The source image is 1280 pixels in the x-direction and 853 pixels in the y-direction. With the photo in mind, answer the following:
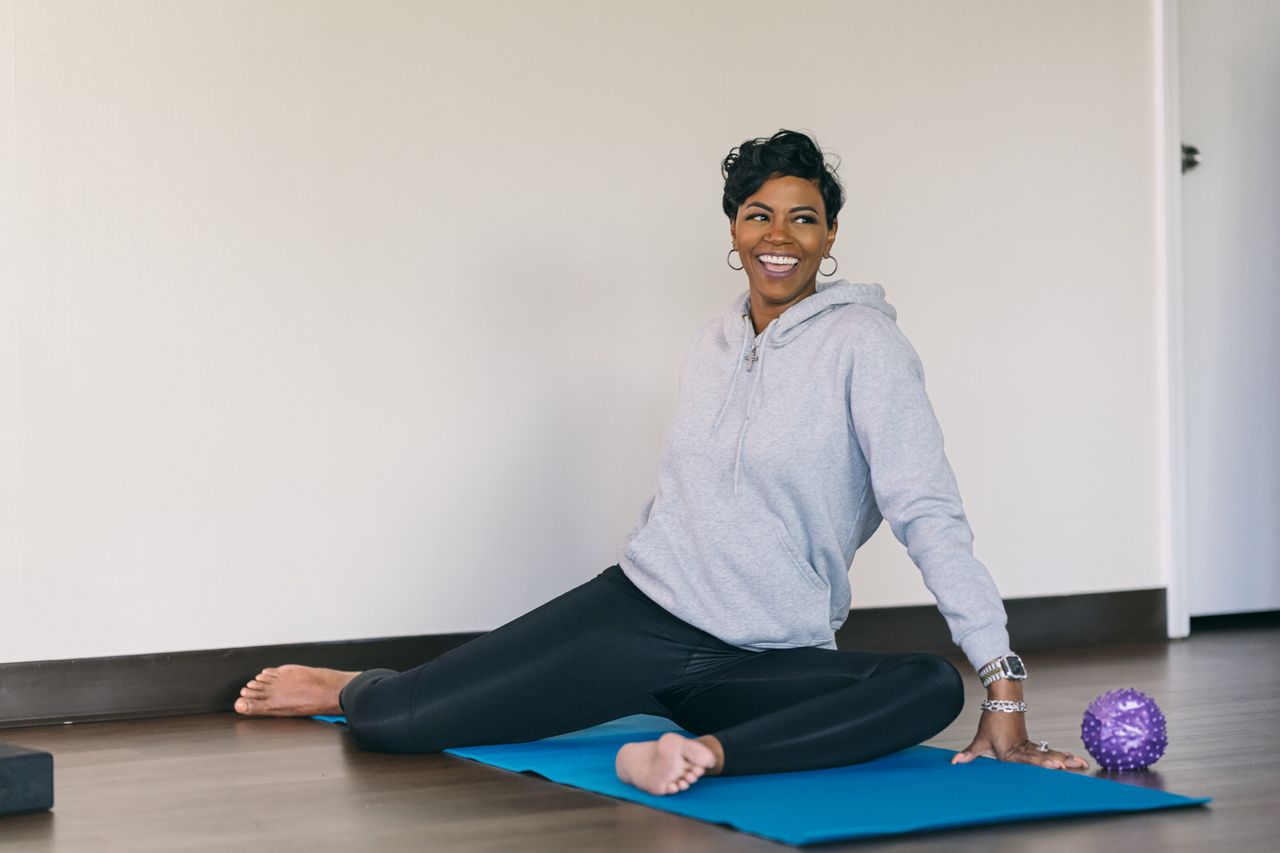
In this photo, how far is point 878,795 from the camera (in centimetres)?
204

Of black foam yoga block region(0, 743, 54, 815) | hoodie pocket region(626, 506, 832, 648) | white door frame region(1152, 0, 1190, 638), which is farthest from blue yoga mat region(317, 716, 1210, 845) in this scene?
white door frame region(1152, 0, 1190, 638)

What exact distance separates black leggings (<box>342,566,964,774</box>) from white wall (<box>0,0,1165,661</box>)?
772 mm

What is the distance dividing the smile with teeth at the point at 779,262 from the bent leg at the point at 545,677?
56 centimetres

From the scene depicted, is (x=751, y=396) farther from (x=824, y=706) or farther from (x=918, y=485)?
Result: (x=824, y=706)

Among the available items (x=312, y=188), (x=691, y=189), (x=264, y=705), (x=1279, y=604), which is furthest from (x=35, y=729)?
(x=1279, y=604)

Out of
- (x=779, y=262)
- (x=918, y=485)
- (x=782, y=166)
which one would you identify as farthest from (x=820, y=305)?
(x=918, y=485)

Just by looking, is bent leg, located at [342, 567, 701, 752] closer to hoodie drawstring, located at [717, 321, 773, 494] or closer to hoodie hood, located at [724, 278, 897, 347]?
hoodie drawstring, located at [717, 321, 773, 494]

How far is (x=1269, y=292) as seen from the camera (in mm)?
4535

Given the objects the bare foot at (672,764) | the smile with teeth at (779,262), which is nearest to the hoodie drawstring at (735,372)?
the smile with teeth at (779,262)

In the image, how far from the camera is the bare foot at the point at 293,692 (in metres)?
2.97

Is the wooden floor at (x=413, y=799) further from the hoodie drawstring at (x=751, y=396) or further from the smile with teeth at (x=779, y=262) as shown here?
the smile with teeth at (x=779, y=262)

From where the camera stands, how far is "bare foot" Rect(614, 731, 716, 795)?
203cm

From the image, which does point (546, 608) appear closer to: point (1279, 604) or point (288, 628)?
point (288, 628)

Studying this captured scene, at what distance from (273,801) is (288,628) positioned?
105 centimetres
